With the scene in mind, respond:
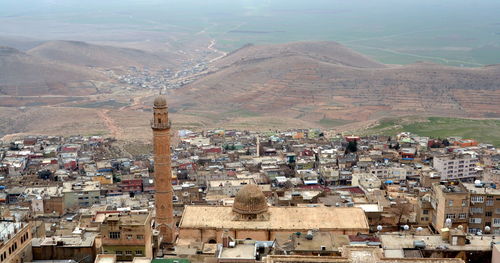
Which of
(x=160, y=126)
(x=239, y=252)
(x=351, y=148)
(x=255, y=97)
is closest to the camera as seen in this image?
(x=239, y=252)

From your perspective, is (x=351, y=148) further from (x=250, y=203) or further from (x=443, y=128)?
(x=250, y=203)

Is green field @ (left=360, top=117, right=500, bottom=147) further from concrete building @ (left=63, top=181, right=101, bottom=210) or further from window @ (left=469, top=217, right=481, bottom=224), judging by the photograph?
window @ (left=469, top=217, right=481, bottom=224)

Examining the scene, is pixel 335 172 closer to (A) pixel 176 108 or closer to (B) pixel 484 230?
(B) pixel 484 230

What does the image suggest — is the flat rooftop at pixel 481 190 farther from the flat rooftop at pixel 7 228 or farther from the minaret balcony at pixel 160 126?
the flat rooftop at pixel 7 228

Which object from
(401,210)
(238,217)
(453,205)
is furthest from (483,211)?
(238,217)

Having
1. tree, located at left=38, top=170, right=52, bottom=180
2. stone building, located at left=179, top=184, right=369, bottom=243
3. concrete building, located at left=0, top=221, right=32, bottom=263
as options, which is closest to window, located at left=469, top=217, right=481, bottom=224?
stone building, located at left=179, top=184, right=369, bottom=243

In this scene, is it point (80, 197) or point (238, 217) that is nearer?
point (238, 217)
